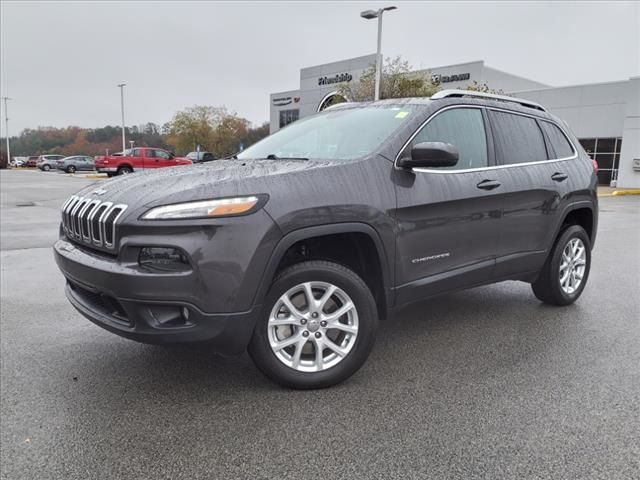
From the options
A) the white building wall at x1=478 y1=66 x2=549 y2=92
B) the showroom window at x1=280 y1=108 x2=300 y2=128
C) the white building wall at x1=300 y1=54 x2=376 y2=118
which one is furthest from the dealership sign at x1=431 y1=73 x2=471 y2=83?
the showroom window at x1=280 y1=108 x2=300 y2=128

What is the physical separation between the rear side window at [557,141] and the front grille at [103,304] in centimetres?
386

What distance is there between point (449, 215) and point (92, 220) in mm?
2259

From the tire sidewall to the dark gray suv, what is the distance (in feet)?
1.19

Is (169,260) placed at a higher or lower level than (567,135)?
lower

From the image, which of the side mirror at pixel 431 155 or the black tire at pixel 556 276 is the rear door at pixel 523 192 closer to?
the black tire at pixel 556 276

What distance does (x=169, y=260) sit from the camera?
8.82 ft

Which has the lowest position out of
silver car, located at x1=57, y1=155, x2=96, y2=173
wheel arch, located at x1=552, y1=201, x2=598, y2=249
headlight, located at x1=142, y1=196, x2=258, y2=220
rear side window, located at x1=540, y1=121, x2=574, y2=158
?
silver car, located at x1=57, y1=155, x2=96, y2=173

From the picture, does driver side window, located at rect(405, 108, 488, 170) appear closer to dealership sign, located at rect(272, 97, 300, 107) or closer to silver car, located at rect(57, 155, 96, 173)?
silver car, located at rect(57, 155, 96, 173)

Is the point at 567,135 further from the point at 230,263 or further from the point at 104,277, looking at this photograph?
the point at 104,277

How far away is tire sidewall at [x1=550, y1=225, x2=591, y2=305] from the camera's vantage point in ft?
15.5

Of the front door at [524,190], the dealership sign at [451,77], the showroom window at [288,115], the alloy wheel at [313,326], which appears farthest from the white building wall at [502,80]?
the alloy wheel at [313,326]

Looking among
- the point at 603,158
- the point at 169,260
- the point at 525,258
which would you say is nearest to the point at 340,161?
the point at 169,260

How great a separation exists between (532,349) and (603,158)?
28919 mm

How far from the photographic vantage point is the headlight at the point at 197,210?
8.75 feet
